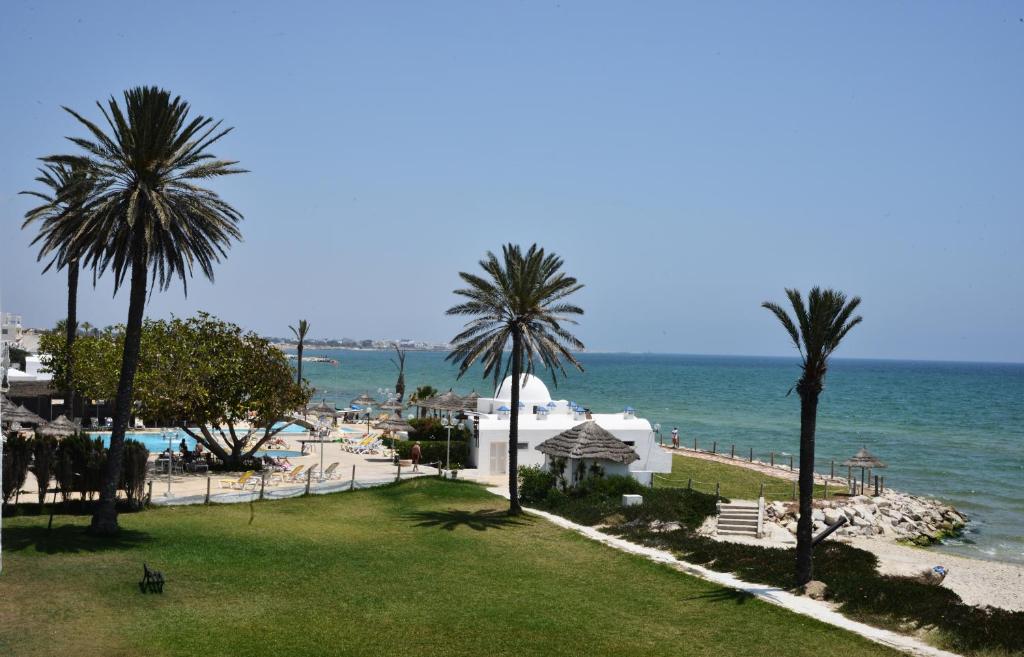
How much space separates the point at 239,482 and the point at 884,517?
27920mm

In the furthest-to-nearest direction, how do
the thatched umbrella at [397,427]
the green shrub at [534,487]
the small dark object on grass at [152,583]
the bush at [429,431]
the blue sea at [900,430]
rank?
the blue sea at [900,430]
the thatched umbrella at [397,427]
the bush at [429,431]
the green shrub at [534,487]
the small dark object on grass at [152,583]

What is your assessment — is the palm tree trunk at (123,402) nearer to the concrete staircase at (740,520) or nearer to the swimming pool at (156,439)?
the concrete staircase at (740,520)

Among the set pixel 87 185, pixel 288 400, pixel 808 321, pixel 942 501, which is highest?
pixel 87 185

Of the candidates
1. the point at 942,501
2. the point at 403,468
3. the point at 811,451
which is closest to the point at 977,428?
the point at 942,501

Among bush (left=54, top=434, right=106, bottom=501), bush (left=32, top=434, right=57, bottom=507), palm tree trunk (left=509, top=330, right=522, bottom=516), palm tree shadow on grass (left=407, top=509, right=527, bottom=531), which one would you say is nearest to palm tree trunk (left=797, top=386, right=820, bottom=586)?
palm tree shadow on grass (left=407, top=509, right=527, bottom=531)

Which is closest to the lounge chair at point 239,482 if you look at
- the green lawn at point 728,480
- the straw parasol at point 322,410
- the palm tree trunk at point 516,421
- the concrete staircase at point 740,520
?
the palm tree trunk at point 516,421

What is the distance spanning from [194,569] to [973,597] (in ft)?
67.6

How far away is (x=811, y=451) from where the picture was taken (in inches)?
792

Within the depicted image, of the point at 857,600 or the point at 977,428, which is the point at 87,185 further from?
the point at 977,428

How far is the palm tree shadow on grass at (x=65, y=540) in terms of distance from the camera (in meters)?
19.6

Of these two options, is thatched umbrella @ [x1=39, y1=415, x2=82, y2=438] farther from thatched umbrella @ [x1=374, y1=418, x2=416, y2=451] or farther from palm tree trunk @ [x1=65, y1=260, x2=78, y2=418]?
thatched umbrella @ [x1=374, y1=418, x2=416, y2=451]

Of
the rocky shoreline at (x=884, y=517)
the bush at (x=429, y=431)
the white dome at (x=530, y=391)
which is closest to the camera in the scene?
the rocky shoreline at (x=884, y=517)

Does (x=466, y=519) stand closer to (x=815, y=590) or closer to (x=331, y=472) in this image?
(x=331, y=472)

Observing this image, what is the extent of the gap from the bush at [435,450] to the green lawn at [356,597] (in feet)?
52.7
